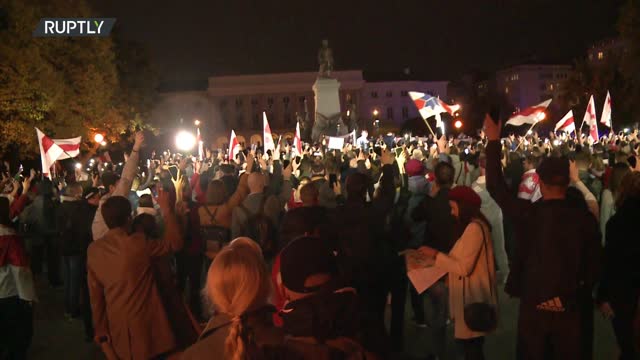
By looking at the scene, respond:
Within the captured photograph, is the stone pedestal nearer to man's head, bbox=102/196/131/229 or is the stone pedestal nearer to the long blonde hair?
man's head, bbox=102/196/131/229

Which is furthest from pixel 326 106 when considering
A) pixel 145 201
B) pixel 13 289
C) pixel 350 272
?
pixel 350 272

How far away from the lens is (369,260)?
595 centimetres

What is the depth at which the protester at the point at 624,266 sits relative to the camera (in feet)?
17.4

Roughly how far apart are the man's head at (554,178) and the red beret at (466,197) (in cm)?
61

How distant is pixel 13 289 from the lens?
6242 mm

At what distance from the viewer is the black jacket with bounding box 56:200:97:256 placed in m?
8.51

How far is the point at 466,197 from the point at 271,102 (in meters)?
105

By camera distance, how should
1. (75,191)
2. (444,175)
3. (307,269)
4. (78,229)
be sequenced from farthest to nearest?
(75,191) < (78,229) < (444,175) < (307,269)

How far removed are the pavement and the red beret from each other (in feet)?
4.78

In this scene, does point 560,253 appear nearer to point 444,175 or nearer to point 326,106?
point 444,175

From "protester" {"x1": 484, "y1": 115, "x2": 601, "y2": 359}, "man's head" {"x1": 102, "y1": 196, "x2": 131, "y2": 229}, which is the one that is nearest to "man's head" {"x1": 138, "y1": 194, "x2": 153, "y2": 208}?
"man's head" {"x1": 102, "y1": 196, "x2": 131, "y2": 229}

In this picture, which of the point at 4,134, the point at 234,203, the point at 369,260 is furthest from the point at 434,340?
the point at 4,134

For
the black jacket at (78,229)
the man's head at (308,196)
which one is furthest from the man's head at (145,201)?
the man's head at (308,196)

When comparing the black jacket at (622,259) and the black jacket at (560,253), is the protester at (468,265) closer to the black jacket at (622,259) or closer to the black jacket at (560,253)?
the black jacket at (560,253)
